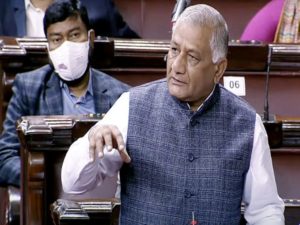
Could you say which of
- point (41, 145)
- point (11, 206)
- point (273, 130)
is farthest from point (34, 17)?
point (273, 130)

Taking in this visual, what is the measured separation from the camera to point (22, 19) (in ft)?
9.07

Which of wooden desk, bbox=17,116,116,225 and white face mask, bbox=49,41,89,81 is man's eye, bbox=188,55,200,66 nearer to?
wooden desk, bbox=17,116,116,225

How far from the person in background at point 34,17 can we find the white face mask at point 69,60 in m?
0.58

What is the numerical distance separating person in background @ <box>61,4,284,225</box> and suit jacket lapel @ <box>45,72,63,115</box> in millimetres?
676

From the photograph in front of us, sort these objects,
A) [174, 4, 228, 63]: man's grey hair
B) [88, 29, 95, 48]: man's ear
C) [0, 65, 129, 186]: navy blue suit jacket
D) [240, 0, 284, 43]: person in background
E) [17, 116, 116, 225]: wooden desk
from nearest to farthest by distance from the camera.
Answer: [174, 4, 228, 63]: man's grey hair < [17, 116, 116, 225]: wooden desk < [0, 65, 129, 186]: navy blue suit jacket < [88, 29, 95, 48]: man's ear < [240, 0, 284, 43]: person in background

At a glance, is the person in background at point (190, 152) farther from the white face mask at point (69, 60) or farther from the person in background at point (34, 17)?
the person in background at point (34, 17)

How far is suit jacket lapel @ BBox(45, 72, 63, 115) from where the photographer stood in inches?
84.4

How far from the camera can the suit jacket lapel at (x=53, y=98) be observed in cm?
214

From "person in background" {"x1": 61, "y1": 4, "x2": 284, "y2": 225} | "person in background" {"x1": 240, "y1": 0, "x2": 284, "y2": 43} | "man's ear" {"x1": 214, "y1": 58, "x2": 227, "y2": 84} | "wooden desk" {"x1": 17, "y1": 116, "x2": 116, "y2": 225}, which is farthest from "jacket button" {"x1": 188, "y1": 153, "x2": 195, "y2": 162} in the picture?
"person in background" {"x1": 240, "y1": 0, "x2": 284, "y2": 43}

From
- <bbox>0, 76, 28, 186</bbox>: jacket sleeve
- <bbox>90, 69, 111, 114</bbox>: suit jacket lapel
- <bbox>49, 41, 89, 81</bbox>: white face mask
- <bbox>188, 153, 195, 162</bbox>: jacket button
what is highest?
<bbox>49, 41, 89, 81</bbox>: white face mask

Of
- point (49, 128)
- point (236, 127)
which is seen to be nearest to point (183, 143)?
point (236, 127)

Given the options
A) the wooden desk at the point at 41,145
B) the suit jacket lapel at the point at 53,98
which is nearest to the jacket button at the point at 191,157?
the wooden desk at the point at 41,145

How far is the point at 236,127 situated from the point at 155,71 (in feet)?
3.03

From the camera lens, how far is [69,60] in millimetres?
2166
